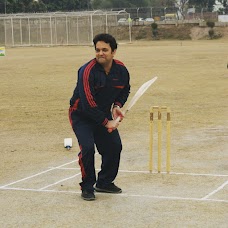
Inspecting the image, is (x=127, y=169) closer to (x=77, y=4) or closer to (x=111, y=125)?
(x=111, y=125)

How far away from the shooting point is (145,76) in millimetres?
29484

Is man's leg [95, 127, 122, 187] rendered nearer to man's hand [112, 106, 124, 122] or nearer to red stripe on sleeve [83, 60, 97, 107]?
man's hand [112, 106, 124, 122]

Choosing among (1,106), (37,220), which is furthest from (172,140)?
(1,106)

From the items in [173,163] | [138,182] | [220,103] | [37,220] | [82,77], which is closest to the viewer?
[37,220]

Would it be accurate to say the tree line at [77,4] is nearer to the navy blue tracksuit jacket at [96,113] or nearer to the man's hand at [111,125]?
the navy blue tracksuit jacket at [96,113]

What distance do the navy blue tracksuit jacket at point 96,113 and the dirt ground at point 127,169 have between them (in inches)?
15.0

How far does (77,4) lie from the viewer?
121 meters

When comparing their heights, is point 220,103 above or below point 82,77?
below

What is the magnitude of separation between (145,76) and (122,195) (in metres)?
20.2

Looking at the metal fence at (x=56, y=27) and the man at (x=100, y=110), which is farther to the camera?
the metal fence at (x=56, y=27)

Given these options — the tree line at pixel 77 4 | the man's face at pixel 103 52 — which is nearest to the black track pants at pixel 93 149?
the man's face at pixel 103 52

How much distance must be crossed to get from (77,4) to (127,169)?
11145 centimetres

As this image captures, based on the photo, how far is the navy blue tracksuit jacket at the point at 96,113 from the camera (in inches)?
351

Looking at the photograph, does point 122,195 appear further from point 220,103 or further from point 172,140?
point 220,103
